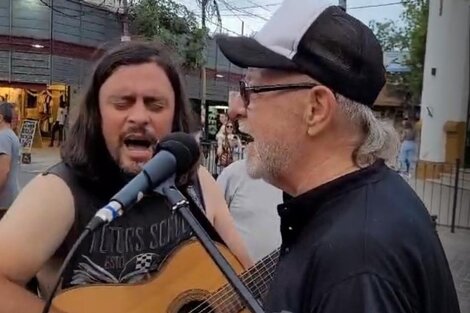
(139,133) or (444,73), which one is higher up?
(444,73)

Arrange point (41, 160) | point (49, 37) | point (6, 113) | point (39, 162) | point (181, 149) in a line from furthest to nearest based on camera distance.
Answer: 1. point (49, 37)
2. point (41, 160)
3. point (39, 162)
4. point (6, 113)
5. point (181, 149)

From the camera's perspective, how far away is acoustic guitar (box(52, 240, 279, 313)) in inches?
80.0

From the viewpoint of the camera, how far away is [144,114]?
2322 millimetres

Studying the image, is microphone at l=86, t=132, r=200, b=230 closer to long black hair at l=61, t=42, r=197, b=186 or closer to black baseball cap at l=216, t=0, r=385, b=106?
black baseball cap at l=216, t=0, r=385, b=106

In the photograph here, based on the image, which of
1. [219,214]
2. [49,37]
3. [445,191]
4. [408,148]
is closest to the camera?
[219,214]

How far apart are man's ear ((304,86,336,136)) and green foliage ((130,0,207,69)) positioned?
43.4 feet

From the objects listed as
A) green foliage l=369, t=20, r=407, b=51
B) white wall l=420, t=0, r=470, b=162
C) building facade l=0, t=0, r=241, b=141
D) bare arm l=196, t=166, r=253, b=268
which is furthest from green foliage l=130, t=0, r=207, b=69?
green foliage l=369, t=20, r=407, b=51

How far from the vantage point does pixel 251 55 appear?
58.7 inches

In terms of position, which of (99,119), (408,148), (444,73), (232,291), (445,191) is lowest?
(445,191)

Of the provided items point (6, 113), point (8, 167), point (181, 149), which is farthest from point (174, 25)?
point (181, 149)

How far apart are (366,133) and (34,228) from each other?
43.2 inches

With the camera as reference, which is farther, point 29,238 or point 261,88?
point 29,238

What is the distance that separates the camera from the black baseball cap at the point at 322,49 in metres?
1.40

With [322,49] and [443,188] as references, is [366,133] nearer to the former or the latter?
[322,49]
